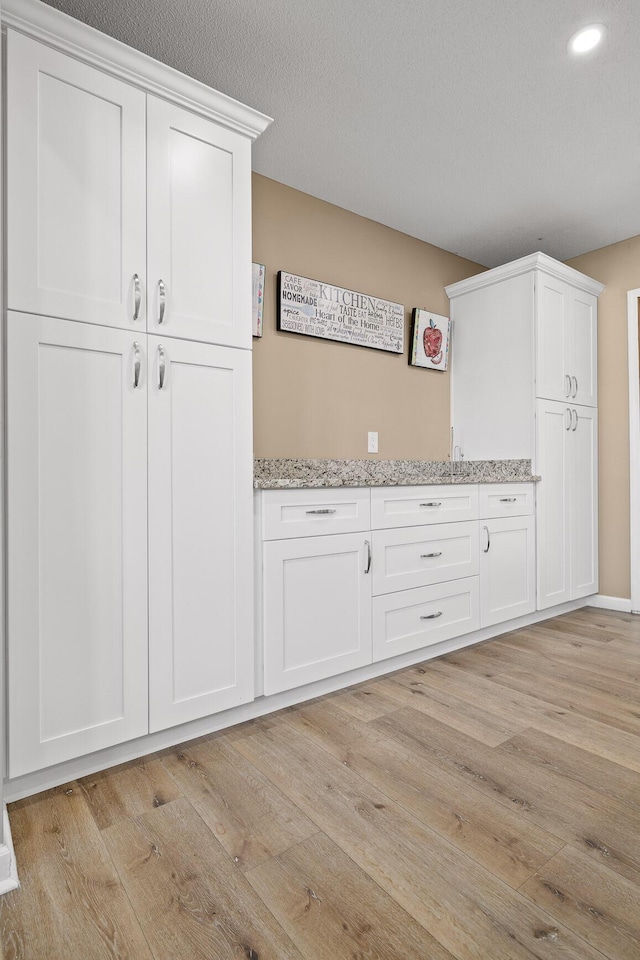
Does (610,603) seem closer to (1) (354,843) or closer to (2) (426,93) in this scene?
(1) (354,843)

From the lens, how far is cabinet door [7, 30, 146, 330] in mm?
1485

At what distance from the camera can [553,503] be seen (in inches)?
133

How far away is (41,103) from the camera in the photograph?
1524mm

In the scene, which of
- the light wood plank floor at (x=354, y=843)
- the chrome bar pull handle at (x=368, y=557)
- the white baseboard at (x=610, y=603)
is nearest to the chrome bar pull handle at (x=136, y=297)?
the chrome bar pull handle at (x=368, y=557)

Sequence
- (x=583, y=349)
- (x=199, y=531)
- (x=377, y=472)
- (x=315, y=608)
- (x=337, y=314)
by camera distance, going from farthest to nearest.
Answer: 1. (x=583, y=349)
2. (x=377, y=472)
3. (x=337, y=314)
4. (x=315, y=608)
5. (x=199, y=531)

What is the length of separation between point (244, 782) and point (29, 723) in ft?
2.09

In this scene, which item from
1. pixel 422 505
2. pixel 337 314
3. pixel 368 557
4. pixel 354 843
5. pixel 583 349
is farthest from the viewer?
pixel 583 349

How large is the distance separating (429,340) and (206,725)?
270 cm

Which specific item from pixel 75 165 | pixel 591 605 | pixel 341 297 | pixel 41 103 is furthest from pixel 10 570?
pixel 591 605

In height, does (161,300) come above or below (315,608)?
above

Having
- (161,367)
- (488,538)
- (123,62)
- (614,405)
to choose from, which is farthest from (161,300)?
(614,405)

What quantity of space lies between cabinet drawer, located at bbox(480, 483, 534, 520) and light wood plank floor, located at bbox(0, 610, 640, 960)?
1.12m

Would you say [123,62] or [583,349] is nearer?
[123,62]

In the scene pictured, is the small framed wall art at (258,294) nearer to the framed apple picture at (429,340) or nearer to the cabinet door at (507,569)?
the framed apple picture at (429,340)
